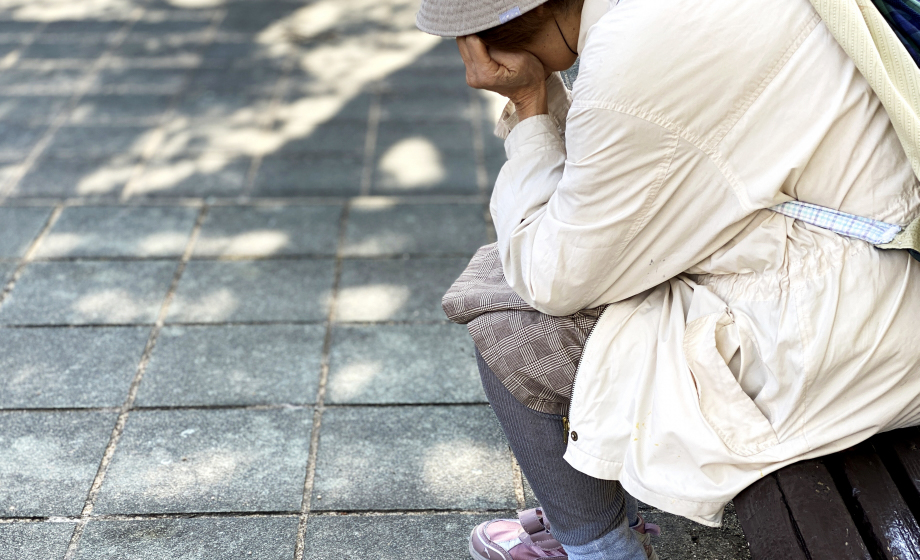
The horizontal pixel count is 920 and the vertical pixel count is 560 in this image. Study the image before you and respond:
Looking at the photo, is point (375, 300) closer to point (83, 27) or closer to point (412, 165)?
point (412, 165)

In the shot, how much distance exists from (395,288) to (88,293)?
1.11 m

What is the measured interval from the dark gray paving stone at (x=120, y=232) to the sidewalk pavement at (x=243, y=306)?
10 mm

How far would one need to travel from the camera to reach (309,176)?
4082 millimetres

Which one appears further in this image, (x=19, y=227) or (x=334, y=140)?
(x=334, y=140)

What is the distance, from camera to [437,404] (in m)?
2.76

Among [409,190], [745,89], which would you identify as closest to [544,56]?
[745,89]

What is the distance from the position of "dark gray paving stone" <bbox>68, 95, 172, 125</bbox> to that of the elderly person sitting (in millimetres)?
3180

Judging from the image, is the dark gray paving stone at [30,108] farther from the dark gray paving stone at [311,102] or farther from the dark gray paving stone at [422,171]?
the dark gray paving stone at [422,171]

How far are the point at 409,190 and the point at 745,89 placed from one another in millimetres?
2610

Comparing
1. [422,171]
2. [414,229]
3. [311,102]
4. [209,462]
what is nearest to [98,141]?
[311,102]

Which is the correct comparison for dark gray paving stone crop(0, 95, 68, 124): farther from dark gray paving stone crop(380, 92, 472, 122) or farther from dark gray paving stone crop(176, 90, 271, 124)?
dark gray paving stone crop(380, 92, 472, 122)

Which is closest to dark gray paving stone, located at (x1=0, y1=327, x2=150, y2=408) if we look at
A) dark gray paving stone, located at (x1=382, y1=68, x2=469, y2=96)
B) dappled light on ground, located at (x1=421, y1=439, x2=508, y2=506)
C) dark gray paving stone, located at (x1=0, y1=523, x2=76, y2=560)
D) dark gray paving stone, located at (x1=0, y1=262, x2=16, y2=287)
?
dark gray paving stone, located at (x1=0, y1=262, x2=16, y2=287)

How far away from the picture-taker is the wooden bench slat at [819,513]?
1.42m

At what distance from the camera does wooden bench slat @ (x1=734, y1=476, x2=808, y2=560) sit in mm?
1453
